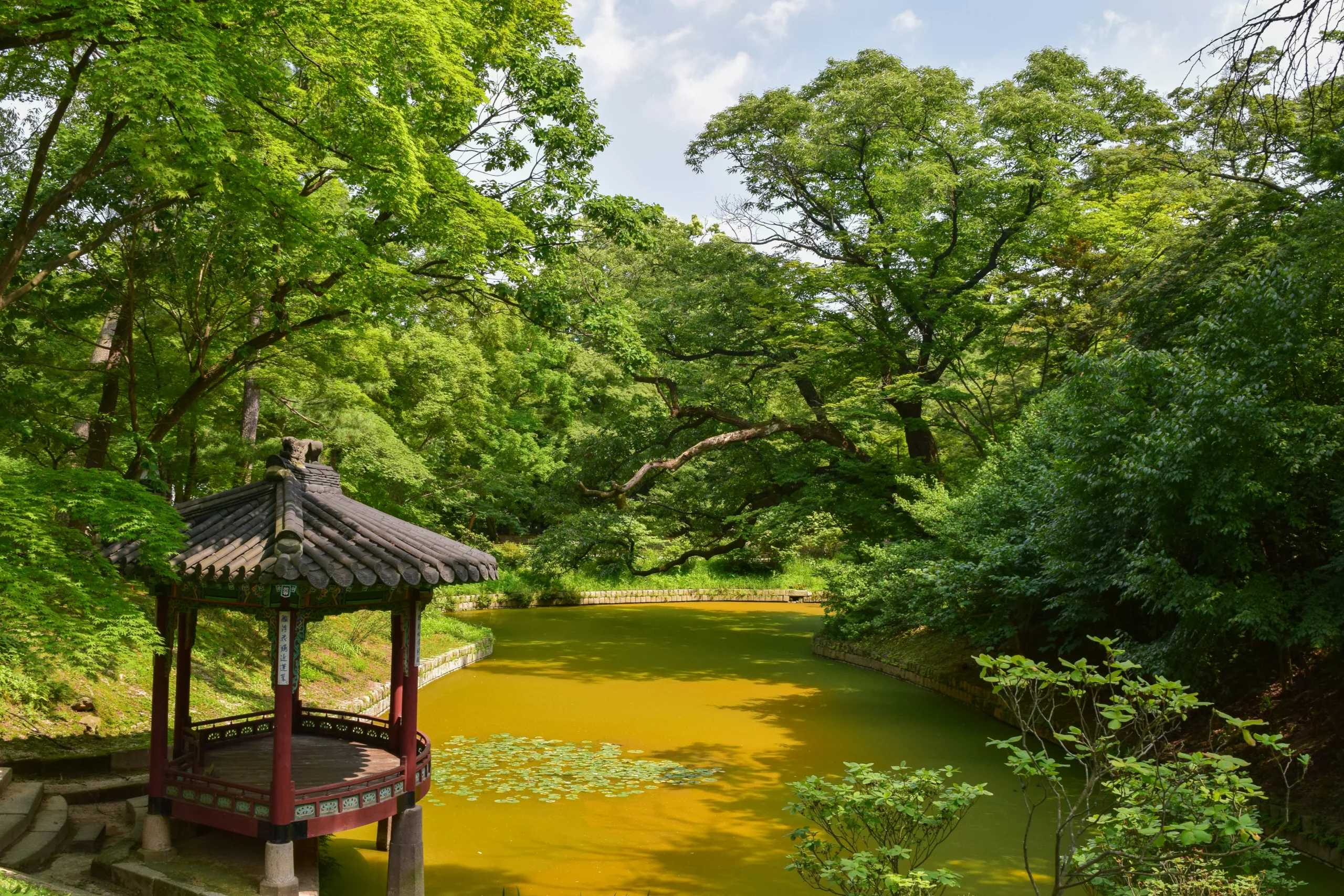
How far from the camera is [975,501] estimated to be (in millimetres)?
13164

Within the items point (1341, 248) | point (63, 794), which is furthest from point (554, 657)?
point (1341, 248)

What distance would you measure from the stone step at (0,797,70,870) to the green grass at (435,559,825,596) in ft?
59.4

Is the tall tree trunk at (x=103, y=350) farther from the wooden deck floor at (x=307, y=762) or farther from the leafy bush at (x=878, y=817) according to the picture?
the leafy bush at (x=878, y=817)

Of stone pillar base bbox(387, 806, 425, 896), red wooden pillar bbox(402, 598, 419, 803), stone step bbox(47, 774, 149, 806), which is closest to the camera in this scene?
stone pillar base bbox(387, 806, 425, 896)

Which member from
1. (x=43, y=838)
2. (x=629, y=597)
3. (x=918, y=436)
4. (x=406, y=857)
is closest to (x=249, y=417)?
(x=43, y=838)

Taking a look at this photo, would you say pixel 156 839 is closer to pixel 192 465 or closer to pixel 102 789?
pixel 102 789

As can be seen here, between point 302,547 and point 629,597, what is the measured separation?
2103 cm

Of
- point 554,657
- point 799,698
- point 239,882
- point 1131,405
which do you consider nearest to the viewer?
point 239,882

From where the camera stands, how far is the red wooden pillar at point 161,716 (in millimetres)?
6285

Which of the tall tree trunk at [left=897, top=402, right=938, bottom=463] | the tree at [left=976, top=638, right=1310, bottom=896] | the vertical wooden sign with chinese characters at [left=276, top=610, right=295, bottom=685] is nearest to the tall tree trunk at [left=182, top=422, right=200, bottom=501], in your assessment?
the vertical wooden sign with chinese characters at [left=276, top=610, right=295, bottom=685]

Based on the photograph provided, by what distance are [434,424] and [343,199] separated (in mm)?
5729

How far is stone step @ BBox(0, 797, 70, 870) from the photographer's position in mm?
5848

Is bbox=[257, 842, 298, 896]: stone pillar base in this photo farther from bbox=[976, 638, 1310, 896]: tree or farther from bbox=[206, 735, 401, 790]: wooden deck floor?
bbox=[976, 638, 1310, 896]: tree

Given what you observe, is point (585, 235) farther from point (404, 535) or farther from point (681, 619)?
point (681, 619)
